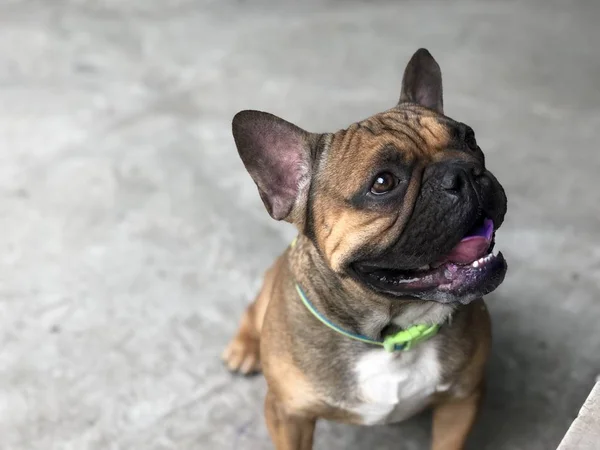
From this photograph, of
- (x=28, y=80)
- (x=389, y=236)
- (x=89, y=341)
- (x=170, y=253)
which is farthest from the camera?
(x=28, y=80)

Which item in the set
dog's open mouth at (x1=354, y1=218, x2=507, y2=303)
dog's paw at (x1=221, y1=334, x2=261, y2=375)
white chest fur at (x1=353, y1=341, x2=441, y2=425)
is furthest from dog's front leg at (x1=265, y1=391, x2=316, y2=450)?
dog's open mouth at (x1=354, y1=218, x2=507, y2=303)

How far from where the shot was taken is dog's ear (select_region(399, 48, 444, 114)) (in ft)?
6.97

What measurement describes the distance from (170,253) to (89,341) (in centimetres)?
56

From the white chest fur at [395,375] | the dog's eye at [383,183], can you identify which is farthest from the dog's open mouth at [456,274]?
the white chest fur at [395,375]

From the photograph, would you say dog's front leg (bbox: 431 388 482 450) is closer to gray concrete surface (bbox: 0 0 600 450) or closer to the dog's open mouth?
gray concrete surface (bbox: 0 0 600 450)

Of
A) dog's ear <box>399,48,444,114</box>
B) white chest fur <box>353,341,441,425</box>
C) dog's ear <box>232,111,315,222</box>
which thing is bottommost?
white chest fur <box>353,341,441,425</box>

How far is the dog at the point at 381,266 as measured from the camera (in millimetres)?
1764

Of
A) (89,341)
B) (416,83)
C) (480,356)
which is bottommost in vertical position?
(89,341)

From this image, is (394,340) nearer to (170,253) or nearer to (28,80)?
(170,253)

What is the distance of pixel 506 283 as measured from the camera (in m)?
3.06

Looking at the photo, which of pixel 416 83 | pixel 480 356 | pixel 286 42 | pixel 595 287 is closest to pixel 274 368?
pixel 480 356

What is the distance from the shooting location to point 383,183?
5.82 ft

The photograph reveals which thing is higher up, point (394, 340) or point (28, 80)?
point (394, 340)

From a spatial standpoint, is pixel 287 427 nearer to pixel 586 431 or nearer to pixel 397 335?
pixel 397 335
